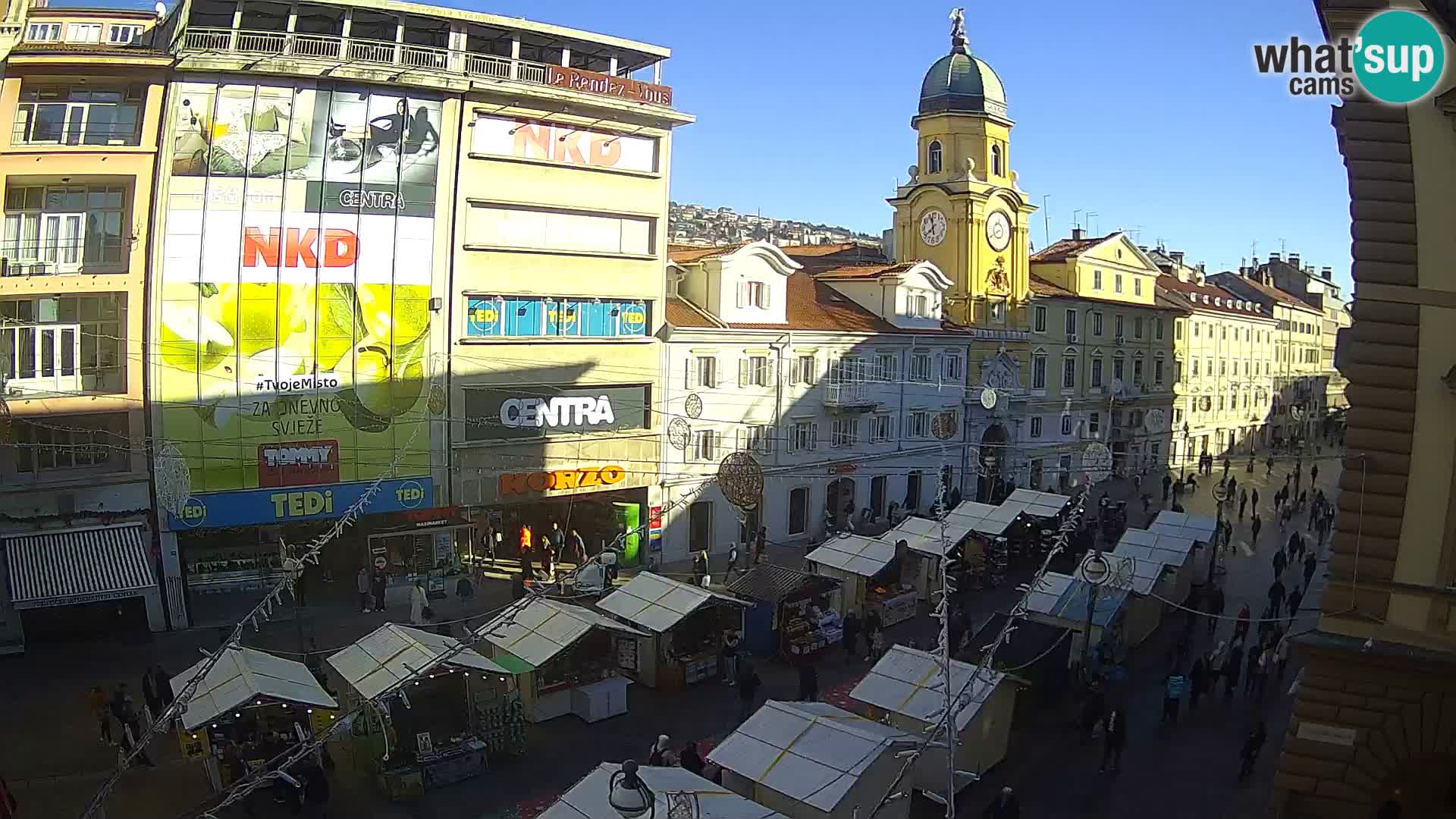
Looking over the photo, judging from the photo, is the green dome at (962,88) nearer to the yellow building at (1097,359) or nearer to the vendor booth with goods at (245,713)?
the yellow building at (1097,359)

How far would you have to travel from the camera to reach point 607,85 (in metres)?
32.7

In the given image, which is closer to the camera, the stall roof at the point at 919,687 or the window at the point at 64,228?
the stall roof at the point at 919,687

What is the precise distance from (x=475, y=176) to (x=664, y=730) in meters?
17.6

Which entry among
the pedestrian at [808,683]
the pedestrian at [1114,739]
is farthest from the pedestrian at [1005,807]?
the pedestrian at [808,683]

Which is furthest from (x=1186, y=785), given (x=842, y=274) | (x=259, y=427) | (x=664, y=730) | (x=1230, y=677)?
(x=842, y=274)

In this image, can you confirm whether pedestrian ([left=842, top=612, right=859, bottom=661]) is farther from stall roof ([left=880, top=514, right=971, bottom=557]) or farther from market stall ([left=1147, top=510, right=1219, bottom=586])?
market stall ([left=1147, top=510, right=1219, bottom=586])

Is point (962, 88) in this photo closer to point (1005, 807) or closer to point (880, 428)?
point (880, 428)

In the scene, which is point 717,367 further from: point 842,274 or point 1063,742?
point 1063,742

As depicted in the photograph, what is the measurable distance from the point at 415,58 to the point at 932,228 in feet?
84.3

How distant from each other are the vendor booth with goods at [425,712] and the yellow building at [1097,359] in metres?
36.6

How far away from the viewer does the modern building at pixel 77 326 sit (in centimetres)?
2525

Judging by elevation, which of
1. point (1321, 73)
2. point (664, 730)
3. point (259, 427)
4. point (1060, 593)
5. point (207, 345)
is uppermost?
point (1321, 73)

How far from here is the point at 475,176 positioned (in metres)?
30.8

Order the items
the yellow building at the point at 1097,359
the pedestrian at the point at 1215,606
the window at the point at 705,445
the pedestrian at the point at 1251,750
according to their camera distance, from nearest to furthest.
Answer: the pedestrian at the point at 1251,750 → the pedestrian at the point at 1215,606 → the window at the point at 705,445 → the yellow building at the point at 1097,359
